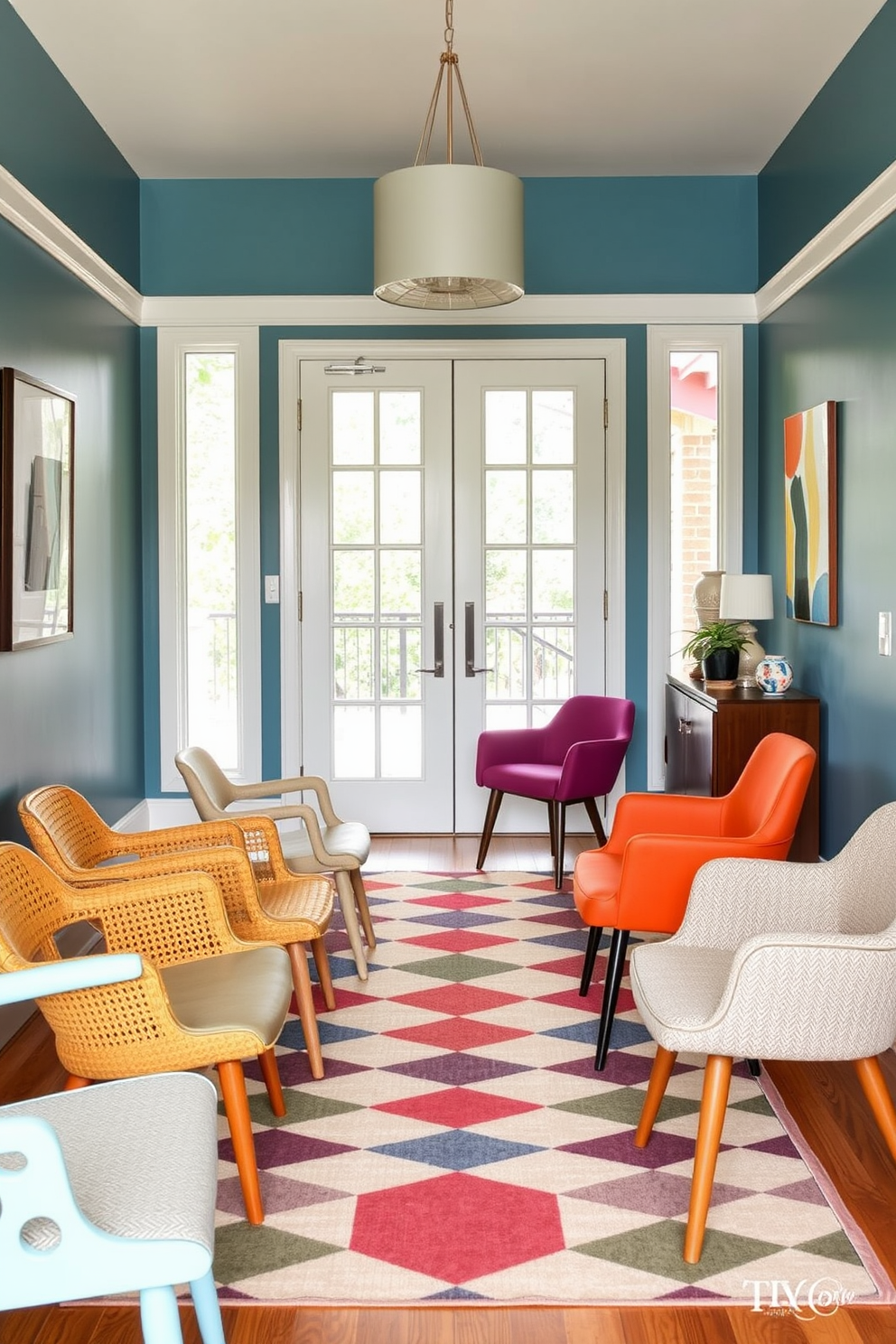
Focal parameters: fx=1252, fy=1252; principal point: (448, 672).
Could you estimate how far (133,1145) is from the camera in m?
1.76

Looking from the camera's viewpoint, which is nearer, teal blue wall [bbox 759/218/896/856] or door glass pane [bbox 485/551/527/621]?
teal blue wall [bbox 759/218/896/856]

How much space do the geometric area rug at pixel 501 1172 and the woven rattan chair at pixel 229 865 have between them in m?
0.24

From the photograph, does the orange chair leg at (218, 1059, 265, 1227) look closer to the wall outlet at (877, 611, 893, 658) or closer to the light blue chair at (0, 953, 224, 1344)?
the light blue chair at (0, 953, 224, 1344)

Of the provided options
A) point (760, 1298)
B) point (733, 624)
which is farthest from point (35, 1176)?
point (733, 624)

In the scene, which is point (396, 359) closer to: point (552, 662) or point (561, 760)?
point (552, 662)

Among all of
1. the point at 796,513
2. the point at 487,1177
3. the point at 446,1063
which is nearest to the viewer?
the point at 487,1177

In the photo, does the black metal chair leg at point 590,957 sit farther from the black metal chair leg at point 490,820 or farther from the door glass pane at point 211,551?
the door glass pane at point 211,551

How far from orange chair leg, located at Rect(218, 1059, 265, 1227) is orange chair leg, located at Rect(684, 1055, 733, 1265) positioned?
2.71 feet

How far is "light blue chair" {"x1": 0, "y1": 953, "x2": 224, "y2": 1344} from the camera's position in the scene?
58.6 inches

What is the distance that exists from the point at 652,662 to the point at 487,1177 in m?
3.51

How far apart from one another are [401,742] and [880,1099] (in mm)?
3722

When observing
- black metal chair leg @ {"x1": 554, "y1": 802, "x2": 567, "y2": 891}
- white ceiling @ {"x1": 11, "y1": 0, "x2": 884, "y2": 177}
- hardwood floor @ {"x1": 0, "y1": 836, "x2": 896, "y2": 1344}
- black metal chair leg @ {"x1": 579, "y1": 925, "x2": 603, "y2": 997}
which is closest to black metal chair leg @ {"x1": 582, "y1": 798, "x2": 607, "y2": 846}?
black metal chair leg @ {"x1": 554, "y1": 802, "x2": 567, "y2": 891}

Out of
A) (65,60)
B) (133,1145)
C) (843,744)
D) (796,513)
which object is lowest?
(133,1145)

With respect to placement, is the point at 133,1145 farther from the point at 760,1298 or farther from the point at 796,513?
the point at 796,513
